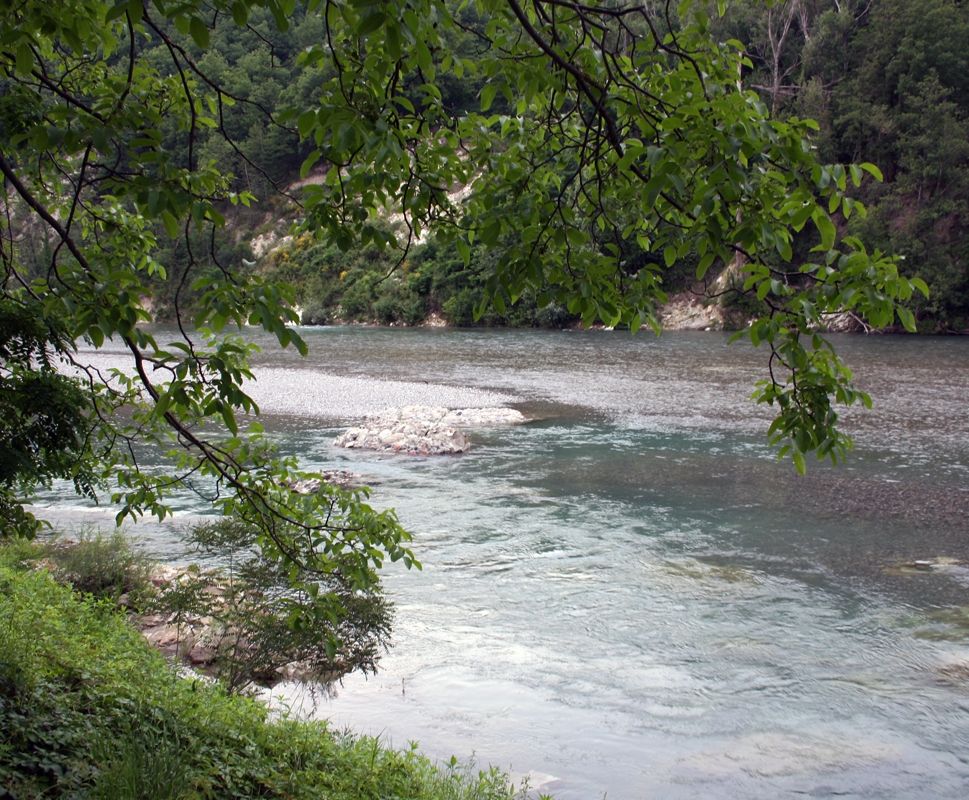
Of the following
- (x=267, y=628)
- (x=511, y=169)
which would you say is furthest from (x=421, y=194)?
(x=267, y=628)

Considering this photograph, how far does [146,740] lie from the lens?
4.38 m

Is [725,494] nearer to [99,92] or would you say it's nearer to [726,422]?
[726,422]

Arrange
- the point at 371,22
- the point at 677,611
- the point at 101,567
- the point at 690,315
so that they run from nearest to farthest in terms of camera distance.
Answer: the point at 371,22 < the point at 101,567 < the point at 677,611 < the point at 690,315

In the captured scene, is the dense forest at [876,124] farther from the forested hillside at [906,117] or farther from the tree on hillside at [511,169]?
the tree on hillside at [511,169]

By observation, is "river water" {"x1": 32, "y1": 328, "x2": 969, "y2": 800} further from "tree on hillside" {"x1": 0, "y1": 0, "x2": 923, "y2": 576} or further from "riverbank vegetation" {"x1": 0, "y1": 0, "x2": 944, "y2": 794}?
"tree on hillside" {"x1": 0, "y1": 0, "x2": 923, "y2": 576}

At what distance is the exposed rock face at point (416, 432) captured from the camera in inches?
764

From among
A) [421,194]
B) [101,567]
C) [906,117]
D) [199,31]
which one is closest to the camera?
[199,31]

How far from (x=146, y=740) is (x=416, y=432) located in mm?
15749

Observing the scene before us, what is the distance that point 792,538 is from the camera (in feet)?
41.8

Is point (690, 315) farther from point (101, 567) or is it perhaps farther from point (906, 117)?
point (101, 567)

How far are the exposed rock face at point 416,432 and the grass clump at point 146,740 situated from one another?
12422 mm

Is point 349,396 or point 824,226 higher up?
point 824,226

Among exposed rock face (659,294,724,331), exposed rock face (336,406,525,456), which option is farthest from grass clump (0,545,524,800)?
exposed rock face (659,294,724,331)

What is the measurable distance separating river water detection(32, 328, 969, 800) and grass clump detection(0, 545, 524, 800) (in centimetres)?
127
